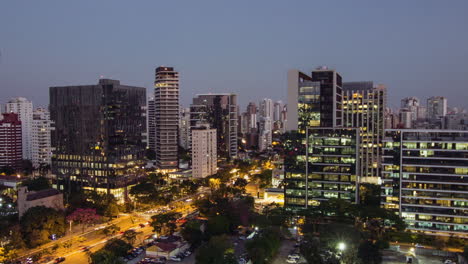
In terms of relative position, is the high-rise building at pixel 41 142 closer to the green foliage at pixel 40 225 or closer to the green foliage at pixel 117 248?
the green foliage at pixel 40 225

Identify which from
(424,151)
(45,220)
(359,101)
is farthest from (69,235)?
(359,101)

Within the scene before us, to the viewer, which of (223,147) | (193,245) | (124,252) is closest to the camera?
(124,252)

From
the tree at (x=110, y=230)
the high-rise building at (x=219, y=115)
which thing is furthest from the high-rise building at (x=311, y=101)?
the high-rise building at (x=219, y=115)

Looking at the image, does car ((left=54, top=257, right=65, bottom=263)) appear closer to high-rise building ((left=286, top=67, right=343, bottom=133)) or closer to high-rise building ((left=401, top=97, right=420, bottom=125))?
high-rise building ((left=286, top=67, right=343, bottom=133))

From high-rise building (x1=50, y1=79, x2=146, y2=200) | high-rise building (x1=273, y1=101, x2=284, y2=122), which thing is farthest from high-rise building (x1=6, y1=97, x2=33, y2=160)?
high-rise building (x1=273, y1=101, x2=284, y2=122)

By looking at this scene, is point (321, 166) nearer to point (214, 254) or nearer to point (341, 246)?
point (341, 246)

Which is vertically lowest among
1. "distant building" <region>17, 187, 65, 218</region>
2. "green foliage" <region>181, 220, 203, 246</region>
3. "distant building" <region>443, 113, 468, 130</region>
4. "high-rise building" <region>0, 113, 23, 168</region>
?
"green foliage" <region>181, 220, 203, 246</region>

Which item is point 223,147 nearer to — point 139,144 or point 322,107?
point 139,144
